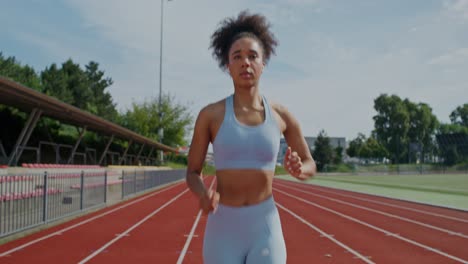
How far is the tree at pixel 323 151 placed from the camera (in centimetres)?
8146

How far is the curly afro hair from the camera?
7.77 feet

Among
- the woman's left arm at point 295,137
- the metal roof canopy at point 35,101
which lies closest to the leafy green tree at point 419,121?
the metal roof canopy at point 35,101

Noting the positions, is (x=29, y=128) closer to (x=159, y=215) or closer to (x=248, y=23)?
(x=159, y=215)

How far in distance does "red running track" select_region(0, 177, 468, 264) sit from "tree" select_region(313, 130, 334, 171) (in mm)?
67199

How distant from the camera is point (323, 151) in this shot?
269 ft

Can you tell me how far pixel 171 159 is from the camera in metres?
70.6

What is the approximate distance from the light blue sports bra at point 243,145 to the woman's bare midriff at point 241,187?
0.09 feet

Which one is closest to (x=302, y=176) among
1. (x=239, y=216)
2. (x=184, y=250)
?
(x=239, y=216)

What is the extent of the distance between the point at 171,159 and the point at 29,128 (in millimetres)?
51166

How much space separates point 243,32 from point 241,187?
805 mm

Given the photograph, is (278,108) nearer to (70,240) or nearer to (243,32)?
(243,32)

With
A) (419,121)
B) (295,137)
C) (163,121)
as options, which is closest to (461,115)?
(419,121)

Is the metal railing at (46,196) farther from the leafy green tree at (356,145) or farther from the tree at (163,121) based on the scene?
the leafy green tree at (356,145)

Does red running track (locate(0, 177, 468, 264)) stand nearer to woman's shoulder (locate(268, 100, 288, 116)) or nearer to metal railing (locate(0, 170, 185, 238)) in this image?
metal railing (locate(0, 170, 185, 238))
